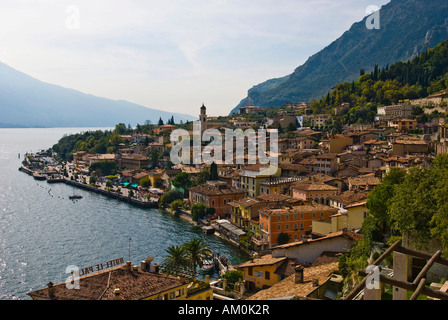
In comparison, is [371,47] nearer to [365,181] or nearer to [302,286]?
[365,181]

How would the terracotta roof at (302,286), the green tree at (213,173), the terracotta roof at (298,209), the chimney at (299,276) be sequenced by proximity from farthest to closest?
the green tree at (213,173) < the terracotta roof at (298,209) < the chimney at (299,276) < the terracotta roof at (302,286)

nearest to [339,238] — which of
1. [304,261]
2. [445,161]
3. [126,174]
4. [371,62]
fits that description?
[304,261]

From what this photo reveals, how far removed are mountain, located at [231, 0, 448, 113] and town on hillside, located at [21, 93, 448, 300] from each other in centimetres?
10059

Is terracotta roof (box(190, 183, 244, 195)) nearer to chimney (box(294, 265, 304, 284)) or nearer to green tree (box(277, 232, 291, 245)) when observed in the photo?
green tree (box(277, 232, 291, 245))

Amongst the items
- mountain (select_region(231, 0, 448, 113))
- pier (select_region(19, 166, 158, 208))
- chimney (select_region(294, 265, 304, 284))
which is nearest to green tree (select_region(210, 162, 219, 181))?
pier (select_region(19, 166, 158, 208))

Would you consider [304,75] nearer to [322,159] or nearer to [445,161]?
[322,159]

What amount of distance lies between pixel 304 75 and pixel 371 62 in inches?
1435

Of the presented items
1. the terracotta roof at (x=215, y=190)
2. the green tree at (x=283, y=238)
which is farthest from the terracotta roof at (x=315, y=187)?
the terracotta roof at (x=215, y=190)

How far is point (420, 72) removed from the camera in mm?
63938

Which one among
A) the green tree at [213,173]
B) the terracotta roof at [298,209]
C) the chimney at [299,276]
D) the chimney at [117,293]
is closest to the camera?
the chimney at [117,293]

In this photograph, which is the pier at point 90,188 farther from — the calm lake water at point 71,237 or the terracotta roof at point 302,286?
the terracotta roof at point 302,286

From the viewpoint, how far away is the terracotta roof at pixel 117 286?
10516mm

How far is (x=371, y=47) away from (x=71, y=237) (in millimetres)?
164168

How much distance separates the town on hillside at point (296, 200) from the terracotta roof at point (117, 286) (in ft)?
0.24
